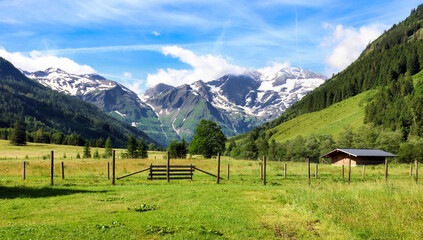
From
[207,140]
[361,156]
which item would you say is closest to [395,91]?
[361,156]

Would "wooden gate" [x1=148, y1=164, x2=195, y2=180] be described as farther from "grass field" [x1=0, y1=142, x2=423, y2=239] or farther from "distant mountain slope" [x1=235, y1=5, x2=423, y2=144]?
"distant mountain slope" [x1=235, y1=5, x2=423, y2=144]

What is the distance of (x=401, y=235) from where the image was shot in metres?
9.74

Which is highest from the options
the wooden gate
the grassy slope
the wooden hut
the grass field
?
the grassy slope

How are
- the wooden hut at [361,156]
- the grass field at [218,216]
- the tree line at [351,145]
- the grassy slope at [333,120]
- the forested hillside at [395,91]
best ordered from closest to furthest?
the grass field at [218,216] < the wooden hut at [361,156] < the tree line at [351,145] < the forested hillside at [395,91] < the grassy slope at [333,120]

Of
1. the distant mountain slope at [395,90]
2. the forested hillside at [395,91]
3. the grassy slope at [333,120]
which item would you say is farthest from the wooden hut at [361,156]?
the grassy slope at [333,120]

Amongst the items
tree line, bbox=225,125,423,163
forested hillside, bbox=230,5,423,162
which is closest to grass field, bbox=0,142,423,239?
tree line, bbox=225,125,423,163

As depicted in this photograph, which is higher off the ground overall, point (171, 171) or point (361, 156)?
point (171, 171)

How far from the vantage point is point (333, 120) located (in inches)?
6437

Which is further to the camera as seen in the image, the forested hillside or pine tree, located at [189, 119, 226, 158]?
the forested hillside

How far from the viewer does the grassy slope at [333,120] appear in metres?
147

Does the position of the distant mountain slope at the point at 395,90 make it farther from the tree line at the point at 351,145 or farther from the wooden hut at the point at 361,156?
the wooden hut at the point at 361,156

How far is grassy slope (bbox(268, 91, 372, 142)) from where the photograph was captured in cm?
14675

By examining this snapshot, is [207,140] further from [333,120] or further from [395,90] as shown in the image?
[395,90]

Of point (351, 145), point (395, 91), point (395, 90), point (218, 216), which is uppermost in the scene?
point (395, 90)
